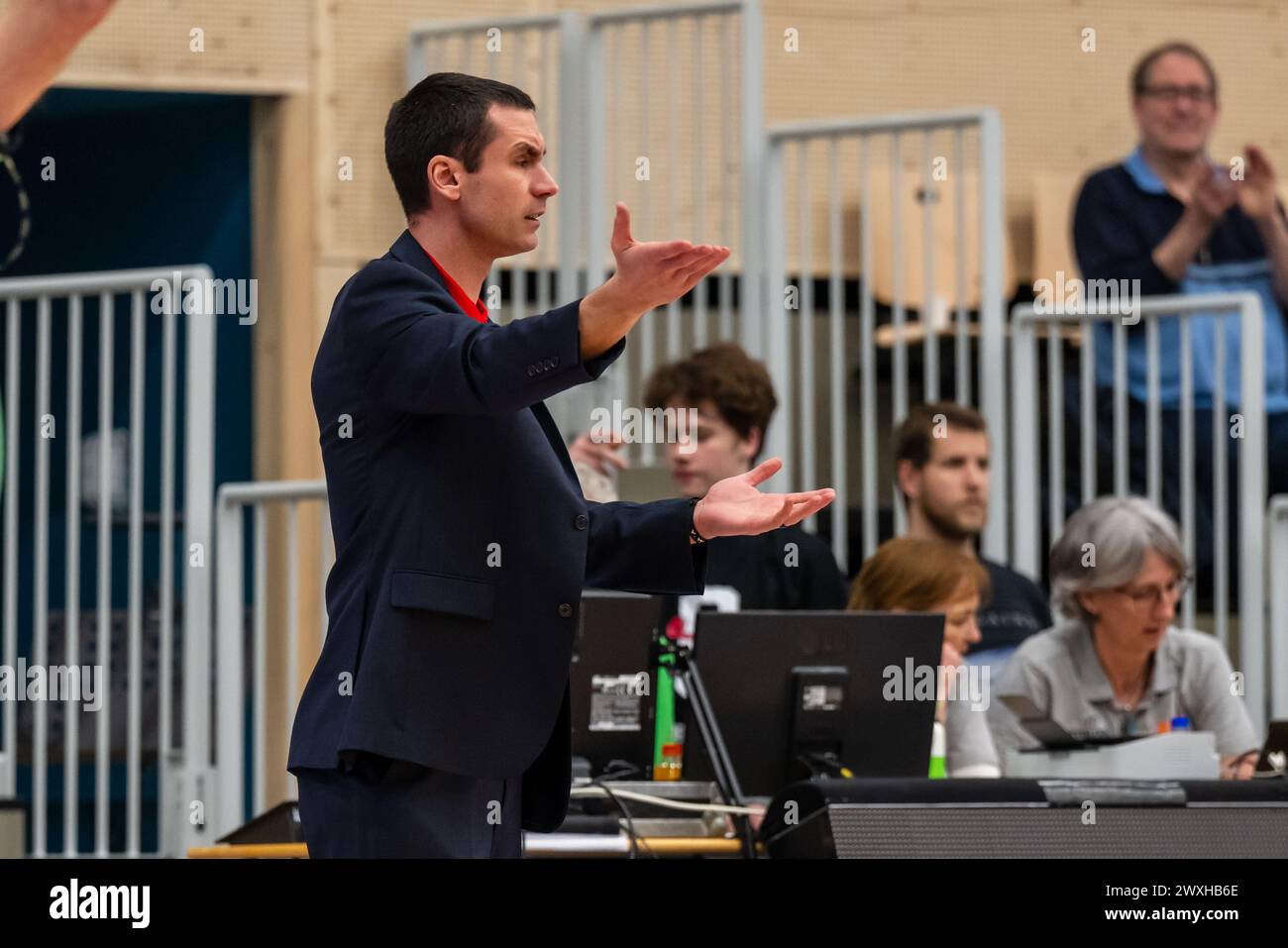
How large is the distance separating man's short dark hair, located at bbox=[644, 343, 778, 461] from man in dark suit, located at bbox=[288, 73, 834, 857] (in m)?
1.97

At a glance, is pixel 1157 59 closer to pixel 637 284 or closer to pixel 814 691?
pixel 814 691

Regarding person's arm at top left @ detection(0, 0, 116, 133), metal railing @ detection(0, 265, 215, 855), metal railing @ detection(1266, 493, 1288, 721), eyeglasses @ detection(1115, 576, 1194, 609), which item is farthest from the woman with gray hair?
person's arm at top left @ detection(0, 0, 116, 133)

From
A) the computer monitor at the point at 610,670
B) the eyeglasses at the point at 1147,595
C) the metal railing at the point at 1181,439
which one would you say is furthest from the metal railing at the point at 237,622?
the metal railing at the point at 1181,439

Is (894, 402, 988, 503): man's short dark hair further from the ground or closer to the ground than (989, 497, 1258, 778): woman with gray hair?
further from the ground

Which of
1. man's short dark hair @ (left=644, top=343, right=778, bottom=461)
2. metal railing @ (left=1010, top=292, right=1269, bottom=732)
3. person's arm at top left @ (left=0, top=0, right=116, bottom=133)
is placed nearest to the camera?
person's arm at top left @ (left=0, top=0, right=116, bottom=133)

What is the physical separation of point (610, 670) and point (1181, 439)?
251cm

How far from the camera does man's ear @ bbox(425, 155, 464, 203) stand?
2.23m

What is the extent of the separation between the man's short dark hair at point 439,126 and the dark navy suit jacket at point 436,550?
0.13 metres

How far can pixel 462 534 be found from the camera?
6.91 ft

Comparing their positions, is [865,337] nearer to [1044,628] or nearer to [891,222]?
[891,222]

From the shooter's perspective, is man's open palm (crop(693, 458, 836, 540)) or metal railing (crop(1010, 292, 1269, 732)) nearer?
man's open palm (crop(693, 458, 836, 540))

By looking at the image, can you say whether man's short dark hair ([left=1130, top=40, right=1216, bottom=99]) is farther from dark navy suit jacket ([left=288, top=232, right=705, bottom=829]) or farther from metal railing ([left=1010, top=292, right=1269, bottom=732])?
dark navy suit jacket ([left=288, top=232, right=705, bottom=829])

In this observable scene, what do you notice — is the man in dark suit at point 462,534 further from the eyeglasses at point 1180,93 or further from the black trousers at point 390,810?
the eyeglasses at point 1180,93
